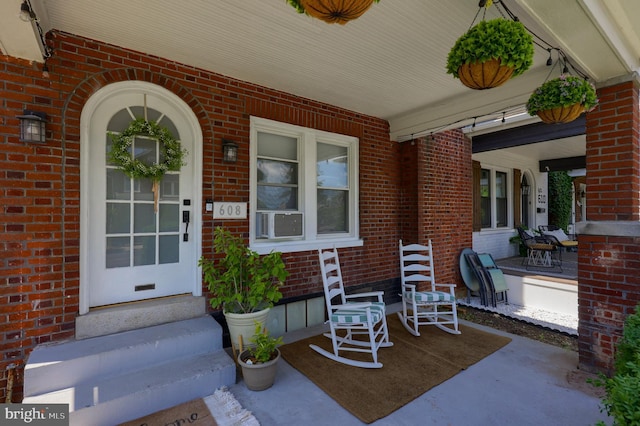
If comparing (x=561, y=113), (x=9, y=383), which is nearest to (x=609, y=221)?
(x=561, y=113)

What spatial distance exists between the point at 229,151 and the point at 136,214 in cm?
113

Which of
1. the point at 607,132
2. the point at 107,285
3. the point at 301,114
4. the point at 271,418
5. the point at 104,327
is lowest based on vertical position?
the point at 271,418

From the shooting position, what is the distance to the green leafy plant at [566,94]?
226cm

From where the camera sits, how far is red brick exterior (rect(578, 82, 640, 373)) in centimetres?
260

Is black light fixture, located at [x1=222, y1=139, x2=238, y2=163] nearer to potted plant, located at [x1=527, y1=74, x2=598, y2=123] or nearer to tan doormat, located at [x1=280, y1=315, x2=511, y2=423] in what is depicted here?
tan doormat, located at [x1=280, y1=315, x2=511, y2=423]

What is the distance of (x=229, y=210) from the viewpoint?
131 inches

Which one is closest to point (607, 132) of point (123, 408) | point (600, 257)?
point (600, 257)

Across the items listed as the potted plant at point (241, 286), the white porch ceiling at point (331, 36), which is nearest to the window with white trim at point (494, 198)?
the white porch ceiling at point (331, 36)

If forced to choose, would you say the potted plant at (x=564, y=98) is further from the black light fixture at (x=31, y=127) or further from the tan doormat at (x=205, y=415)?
the black light fixture at (x=31, y=127)

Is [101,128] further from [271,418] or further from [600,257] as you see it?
[600,257]

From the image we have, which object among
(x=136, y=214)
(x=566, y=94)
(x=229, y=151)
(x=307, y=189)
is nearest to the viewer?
(x=566, y=94)

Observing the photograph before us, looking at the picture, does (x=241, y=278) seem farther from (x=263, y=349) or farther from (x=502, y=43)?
(x=502, y=43)

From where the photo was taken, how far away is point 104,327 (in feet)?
8.64

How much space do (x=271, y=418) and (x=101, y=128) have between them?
2.93 m
